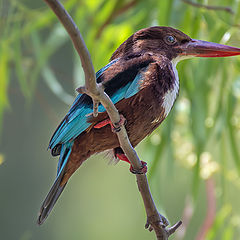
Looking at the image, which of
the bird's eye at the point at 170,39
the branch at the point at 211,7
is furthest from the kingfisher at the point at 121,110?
the branch at the point at 211,7

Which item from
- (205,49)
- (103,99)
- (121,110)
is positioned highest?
(205,49)

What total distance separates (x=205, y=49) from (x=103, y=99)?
100cm

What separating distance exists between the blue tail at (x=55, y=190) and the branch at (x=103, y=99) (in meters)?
0.32

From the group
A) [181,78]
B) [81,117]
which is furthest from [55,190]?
[181,78]

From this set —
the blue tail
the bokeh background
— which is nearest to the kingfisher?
the blue tail

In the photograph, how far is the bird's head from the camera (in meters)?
2.53

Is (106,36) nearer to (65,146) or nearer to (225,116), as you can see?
(225,116)

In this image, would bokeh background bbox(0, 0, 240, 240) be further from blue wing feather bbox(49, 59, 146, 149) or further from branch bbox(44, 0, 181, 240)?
branch bbox(44, 0, 181, 240)

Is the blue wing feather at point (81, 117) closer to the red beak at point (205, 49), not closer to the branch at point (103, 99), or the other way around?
the branch at point (103, 99)

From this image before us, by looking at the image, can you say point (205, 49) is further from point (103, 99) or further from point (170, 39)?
point (103, 99)

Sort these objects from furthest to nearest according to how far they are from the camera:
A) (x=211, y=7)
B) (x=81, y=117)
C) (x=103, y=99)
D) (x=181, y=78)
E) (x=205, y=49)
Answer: (x=181, y=78)
(x=211, y=7)
(x=205, y=49)
(x=81, y=117)
(x=103, y=99)

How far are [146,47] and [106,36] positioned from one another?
143cm

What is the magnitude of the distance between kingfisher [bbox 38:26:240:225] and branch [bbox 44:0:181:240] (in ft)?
0.37

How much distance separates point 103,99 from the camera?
1660mm
